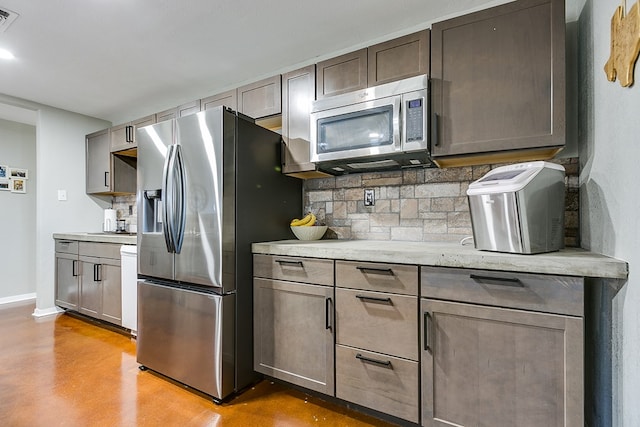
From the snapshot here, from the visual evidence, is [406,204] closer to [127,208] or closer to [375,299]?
[375,299]

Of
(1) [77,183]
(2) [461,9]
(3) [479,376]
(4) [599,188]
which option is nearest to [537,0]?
→ (2) [461,9]

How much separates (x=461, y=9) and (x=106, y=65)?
9.55ft

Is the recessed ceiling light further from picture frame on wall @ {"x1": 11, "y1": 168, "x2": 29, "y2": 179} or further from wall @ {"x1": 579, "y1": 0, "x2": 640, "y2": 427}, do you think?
wall @ {"x1": 579, "y1": 0, "x2": 640, "y2": 427}

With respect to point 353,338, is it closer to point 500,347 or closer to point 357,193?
point 500,347

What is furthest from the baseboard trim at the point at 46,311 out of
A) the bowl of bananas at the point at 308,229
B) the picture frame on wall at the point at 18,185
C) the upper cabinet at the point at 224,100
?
the bowl of bananas at the point at 308,229

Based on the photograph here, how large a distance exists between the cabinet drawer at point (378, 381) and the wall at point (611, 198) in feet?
2.52

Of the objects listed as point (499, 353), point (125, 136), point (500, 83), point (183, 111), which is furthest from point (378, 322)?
point (125, 136)

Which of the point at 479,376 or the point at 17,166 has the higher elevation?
the point at 17,166

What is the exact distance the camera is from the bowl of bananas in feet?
7.84

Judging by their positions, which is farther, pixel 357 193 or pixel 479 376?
pixel 357 193

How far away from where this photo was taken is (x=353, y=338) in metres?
1.74

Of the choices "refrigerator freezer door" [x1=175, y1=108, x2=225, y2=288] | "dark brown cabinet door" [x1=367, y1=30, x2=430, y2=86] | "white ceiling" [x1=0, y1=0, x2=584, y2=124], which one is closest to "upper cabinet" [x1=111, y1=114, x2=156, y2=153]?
"white ceiling" [x1=0, y1=0, x2=584, y2=124]

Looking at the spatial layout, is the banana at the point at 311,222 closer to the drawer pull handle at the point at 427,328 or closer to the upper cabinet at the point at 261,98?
the upper cabinet at the point at 261,98

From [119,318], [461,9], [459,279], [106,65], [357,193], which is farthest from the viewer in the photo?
[119,318]
